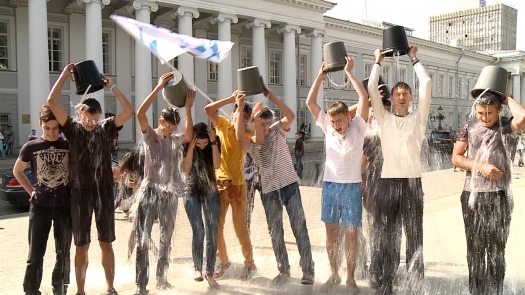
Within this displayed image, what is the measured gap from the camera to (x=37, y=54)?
19938 millimetres

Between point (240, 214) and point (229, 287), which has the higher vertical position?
point (240, 214)

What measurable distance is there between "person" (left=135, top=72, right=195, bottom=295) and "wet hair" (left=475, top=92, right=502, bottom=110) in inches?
99.5

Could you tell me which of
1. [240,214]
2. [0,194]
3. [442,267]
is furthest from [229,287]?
[0,194]

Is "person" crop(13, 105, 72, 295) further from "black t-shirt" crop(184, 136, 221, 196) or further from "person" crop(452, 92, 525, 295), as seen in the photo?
"person" crop(452, 92, 525, 295)

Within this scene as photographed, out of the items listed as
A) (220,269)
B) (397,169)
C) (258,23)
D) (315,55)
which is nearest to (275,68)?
(315,55)

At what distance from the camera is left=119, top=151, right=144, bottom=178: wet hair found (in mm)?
4750

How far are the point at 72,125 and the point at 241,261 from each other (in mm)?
2648

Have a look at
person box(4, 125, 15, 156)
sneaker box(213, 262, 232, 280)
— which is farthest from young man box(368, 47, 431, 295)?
person box(4, 125, 15, 156)

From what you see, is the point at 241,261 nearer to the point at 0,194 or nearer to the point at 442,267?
the point at 442,267

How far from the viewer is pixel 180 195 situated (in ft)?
15.6

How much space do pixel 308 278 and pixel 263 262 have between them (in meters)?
1.08

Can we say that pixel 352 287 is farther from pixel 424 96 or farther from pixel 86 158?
pixel 86 158

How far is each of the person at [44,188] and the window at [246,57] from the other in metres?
28.2

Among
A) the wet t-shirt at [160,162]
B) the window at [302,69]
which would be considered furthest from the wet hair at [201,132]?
the window at [302,69]
